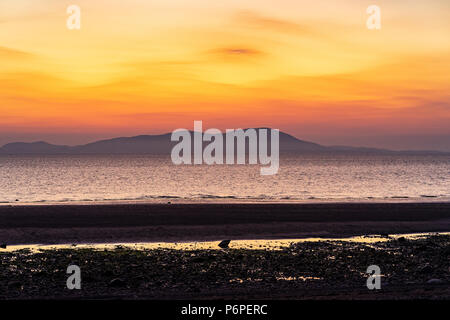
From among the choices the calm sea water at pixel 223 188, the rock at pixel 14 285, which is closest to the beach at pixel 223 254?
the rock at pixel 14 285

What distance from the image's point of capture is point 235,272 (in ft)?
53.0

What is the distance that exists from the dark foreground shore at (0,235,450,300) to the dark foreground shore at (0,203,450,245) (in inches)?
165

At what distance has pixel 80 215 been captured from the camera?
32375 millimetres

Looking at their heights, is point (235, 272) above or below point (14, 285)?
below

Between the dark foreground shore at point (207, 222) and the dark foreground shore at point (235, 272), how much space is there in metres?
4.20

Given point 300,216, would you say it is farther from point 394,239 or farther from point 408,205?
point 408,205

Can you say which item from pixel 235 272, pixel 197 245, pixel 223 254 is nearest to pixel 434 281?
pixel 235 272

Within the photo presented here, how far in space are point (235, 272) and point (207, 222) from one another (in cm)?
1356

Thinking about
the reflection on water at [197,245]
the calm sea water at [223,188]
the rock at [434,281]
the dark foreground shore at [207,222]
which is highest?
the rock at [434,281]

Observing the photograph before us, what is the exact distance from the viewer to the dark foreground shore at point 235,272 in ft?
43.7

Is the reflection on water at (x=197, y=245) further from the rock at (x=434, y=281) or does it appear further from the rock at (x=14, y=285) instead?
the rock at (x=434, y=281)

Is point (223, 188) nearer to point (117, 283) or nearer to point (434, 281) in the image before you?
point (117, 283)

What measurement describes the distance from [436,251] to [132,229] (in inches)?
606
